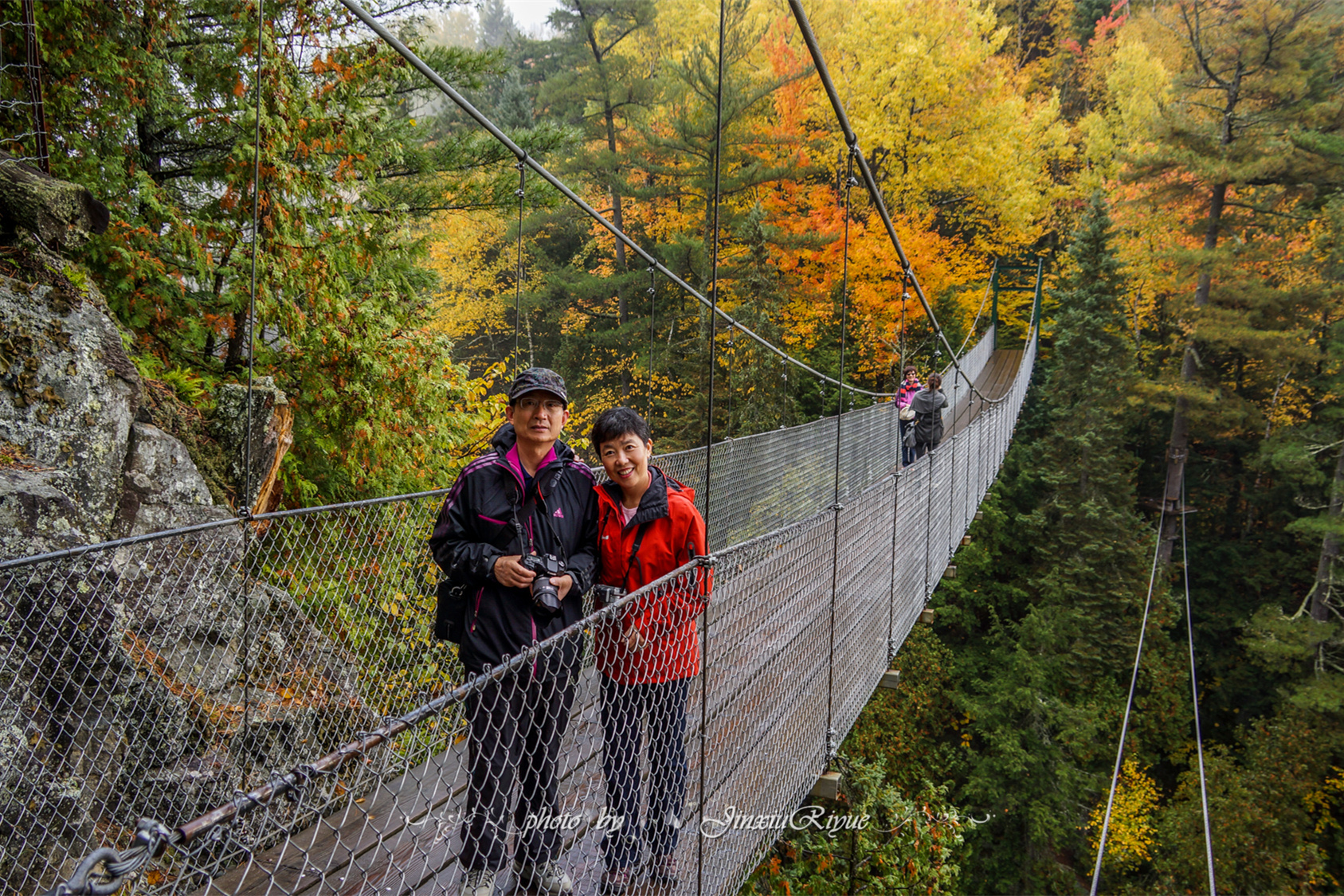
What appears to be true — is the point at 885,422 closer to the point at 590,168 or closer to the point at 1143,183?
the point at 590,168

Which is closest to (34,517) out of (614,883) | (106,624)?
(106,624)

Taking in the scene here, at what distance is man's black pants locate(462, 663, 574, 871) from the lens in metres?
1.08

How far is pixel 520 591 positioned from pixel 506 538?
0.08m

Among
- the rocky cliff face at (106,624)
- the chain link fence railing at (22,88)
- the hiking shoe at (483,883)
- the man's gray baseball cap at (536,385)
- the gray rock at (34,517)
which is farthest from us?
the chain link fence railing at (22,88)

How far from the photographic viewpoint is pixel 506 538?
1.20 metres

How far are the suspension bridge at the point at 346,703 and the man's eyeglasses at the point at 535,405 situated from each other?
32 cm

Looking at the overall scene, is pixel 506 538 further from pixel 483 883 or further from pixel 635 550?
pixel 483 883

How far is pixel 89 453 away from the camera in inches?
88.6

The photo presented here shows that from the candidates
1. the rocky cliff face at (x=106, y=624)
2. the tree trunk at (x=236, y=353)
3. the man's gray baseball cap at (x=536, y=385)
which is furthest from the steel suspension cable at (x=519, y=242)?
the tree trunk at (x=236, y=353)

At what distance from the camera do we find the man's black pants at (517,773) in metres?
1.08

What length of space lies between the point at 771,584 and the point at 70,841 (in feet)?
5.37

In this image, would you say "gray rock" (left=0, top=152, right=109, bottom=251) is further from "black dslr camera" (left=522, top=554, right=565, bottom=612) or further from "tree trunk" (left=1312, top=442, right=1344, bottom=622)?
"tree trunk" (left=1312, top=442, right=1344, bottom=622)

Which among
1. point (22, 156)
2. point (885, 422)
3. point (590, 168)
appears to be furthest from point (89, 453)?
point (590, 168)

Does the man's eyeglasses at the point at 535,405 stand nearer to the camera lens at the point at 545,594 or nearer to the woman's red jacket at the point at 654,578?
the woman's red jacket at the point at 654,578
